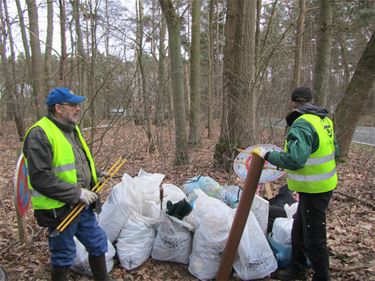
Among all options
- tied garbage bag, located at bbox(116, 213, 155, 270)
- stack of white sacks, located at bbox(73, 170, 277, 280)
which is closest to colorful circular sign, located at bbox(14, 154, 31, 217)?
stack of white sacks, located at bbox(73, 170, 277, 280)

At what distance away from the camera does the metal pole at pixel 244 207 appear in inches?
113

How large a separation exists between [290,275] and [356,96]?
513cm

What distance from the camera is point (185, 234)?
3578 mm

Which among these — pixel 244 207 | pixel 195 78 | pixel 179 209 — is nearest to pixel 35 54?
pixel 195 78

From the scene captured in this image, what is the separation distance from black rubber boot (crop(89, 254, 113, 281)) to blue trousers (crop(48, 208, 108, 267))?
5cm

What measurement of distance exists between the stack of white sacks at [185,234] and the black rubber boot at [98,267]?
1.21 ft

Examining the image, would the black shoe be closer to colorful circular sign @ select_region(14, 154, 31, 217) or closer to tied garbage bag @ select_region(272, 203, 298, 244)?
tied garbage bag @ select_region(272, 203, 298, 244)

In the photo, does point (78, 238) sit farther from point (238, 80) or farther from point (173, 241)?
point (238, 80)

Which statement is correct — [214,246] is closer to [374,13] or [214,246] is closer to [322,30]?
[322,30]

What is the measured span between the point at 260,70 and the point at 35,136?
15.1 ft

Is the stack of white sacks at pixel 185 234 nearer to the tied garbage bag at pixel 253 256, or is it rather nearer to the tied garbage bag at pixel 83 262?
the tied garbage bag at pixel 253 256

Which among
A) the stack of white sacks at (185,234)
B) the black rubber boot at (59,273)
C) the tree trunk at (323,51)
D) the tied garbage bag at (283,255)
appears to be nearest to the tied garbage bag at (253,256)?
the stack of white sacks at (185,234)

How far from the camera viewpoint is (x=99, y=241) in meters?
3.10

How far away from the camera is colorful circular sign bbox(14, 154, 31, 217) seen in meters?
2.96
